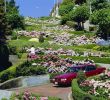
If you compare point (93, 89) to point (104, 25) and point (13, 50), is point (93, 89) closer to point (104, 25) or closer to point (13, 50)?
point (13, 50)

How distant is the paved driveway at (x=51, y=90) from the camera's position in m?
36.7

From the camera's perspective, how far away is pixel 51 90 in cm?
3909

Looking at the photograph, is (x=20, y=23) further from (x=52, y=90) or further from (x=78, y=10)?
(x=52, y=90)

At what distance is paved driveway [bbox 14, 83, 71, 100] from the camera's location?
3669 cm

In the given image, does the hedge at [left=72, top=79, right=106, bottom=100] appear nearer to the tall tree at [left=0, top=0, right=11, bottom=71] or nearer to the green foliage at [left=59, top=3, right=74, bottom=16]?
the tall tree at [left=0, top=0, right=11, bottom=71]

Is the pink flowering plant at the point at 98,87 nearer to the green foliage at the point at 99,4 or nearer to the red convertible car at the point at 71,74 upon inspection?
the red convertible car at the point at 71,74

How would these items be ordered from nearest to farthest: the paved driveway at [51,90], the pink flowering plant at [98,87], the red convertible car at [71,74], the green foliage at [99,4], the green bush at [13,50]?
the pink flowering plant at [98,87] → the paved driveway at [51,90] → the red convertible car at [71,74] → the green bush at [13,50] → the green foliage at [99,4]

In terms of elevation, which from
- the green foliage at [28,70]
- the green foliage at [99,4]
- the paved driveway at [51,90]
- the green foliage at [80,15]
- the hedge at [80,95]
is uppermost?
the green foliage at [99,4]

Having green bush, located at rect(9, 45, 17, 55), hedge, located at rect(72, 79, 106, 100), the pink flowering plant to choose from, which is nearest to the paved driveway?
the pink flowering plant

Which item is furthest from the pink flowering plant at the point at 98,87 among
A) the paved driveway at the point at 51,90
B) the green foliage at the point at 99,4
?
the green foliage at the point at 99,4

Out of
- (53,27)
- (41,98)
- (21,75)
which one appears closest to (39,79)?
(21,75)

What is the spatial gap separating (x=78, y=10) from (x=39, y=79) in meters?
44.4

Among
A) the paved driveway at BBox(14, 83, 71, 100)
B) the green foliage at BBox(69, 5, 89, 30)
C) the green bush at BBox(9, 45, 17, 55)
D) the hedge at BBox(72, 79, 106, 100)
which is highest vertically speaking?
the green foliage at BBox(69, 5, 89, 30)

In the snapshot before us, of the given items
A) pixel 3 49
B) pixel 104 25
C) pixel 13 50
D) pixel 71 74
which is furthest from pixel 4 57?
pixel 104 25
